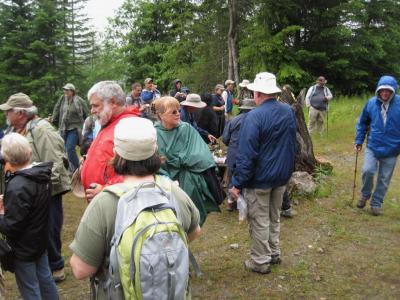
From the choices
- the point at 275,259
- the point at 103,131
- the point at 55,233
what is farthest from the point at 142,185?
the point at 275,259

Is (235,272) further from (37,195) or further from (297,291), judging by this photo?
(37,195)

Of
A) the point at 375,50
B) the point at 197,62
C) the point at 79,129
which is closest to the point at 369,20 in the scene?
the point at 375,50

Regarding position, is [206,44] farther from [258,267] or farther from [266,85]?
[258,267]

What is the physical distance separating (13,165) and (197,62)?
1020 inches

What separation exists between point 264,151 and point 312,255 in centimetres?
183

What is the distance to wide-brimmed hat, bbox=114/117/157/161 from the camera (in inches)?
82.0

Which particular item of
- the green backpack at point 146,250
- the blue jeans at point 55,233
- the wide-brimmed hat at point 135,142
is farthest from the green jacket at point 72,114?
the green backpack at point 146,250

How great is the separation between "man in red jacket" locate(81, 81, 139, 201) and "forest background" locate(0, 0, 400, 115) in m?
17.1

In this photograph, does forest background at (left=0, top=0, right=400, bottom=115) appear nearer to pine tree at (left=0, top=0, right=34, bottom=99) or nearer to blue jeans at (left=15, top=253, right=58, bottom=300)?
pine tree at (left=0, top=0, right=34, bottom=99)

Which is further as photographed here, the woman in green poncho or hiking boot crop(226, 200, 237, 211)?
hiking boot crop(226, 200, 237, 211)

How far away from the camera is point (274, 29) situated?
824 inches

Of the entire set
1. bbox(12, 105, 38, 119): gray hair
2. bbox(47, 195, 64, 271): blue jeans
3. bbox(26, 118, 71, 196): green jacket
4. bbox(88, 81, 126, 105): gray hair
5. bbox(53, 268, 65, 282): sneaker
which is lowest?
bbox(53, 268, 65, 282): sneaker

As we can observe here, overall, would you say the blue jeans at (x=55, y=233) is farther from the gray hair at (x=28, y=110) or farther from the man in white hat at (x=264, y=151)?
the man in white hat at (x=264, y=151)

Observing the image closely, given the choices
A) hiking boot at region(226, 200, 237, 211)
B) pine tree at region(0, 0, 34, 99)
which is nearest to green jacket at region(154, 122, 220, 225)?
hiking boot at region(226, 200, 237, 211)
